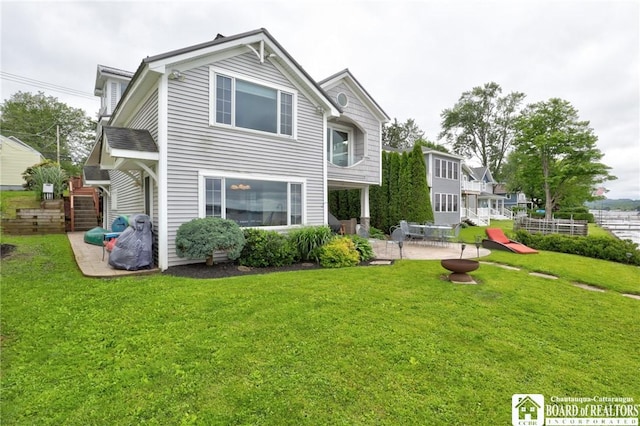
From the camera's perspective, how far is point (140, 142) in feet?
24.2

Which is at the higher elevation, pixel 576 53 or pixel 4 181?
pixel 576 53

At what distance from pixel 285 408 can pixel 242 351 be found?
110 centimetres

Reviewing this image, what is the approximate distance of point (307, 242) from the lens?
29.0 ft

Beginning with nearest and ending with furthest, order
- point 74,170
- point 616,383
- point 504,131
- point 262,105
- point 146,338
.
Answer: point 616,383
point 146,338
point 262,105
point 74,170
point 504,131

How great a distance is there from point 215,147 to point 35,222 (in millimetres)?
10747

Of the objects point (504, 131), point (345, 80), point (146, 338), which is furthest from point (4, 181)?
point (504, 131)

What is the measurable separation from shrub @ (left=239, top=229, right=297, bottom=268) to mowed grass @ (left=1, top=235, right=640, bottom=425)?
1865 millimetres

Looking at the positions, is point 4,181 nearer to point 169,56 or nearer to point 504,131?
point 169,56

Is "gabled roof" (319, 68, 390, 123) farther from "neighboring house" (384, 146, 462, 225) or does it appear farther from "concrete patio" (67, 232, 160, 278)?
"concrete patio" (67, 232, 160, 278)

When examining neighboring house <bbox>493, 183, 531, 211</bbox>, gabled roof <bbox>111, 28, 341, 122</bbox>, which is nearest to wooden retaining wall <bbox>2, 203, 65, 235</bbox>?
gabled roof <bbox>111, 28, 341, 122</bbox>

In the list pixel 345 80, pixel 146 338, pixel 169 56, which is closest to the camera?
A: pixel 146 338

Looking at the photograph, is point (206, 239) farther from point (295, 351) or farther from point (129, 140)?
point (295, 351)

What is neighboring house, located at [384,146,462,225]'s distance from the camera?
2334cm

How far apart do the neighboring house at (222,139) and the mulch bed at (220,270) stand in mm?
372
